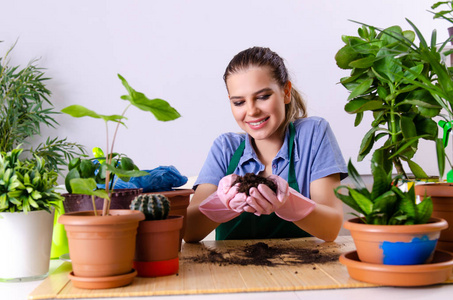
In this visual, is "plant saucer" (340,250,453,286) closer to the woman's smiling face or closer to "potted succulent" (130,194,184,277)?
"potted succulent" (130,194,184,277)

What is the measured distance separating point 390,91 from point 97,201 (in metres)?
0.93

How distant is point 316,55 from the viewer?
3.77 m

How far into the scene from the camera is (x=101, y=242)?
0.91 meters

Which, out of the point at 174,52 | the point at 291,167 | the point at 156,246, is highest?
the point at 174,52

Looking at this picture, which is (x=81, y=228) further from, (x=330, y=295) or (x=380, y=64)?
(x=380, y=64)

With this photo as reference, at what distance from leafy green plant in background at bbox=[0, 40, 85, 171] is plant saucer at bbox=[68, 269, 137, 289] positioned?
2701mm

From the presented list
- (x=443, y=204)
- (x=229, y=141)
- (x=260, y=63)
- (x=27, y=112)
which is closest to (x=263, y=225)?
(x=229, y=141)

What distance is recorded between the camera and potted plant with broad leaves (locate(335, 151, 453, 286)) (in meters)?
0.90

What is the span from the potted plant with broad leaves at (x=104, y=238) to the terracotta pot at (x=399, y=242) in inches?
17.1

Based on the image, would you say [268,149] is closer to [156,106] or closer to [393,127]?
[393,127]

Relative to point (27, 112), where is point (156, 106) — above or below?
below

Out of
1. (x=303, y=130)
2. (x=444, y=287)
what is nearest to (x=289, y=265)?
(x=444, y=287)

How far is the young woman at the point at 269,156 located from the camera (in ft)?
5.41

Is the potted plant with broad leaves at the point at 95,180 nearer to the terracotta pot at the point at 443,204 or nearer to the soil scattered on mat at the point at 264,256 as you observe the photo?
the soil scattered on mat at the point at 264,256
